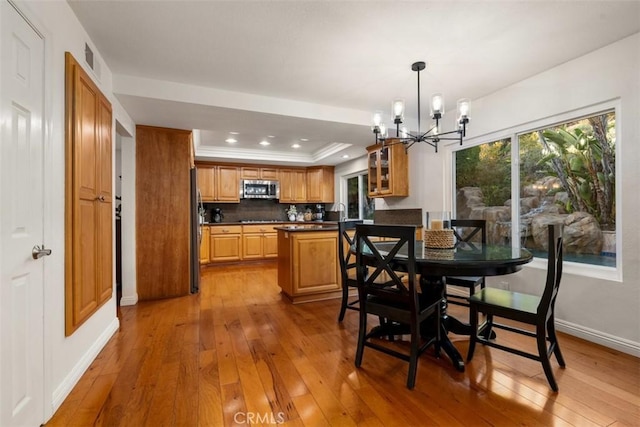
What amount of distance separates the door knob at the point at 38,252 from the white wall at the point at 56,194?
0.32ft

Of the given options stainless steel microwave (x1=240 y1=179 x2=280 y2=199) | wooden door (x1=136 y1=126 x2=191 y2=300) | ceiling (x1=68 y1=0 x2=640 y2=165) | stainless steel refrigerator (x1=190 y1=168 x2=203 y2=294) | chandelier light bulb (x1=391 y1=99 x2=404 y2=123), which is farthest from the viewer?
stainless steel microwave (x1=240 y1=179 x2=280 y2=199)

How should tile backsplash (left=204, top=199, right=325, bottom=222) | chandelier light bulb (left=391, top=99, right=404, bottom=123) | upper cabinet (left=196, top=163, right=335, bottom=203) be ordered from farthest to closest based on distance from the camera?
1. tile backsplash (left=204, top=199, right=325, bottom=222)
2. upper cabinet (left=196, top=163, right=335, bottom=203)
3. chandelier light bulb (left=391, top=99, right=404, bottom=123)

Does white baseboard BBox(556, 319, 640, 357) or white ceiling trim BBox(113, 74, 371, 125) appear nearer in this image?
white baseboard BBox(556, 319, 640, 357)

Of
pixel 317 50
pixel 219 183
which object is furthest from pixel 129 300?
pixel 317 50

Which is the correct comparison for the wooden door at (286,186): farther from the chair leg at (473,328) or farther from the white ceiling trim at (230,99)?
the chair leg at (473,328)

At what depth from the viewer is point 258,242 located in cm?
621

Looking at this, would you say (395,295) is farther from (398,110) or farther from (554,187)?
(554,187)

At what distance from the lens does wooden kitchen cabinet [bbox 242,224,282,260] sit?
20.0ft

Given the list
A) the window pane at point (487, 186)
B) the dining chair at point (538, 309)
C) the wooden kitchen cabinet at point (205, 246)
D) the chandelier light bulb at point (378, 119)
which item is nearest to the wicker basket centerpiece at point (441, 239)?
the dining chair at point (538, 309)

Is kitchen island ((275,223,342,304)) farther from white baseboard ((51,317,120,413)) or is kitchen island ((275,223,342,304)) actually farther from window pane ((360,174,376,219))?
window pane ((360,174,376,219))

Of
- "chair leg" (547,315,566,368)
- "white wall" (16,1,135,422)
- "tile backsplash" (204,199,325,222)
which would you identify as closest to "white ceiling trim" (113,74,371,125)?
"white wall" (16,1,135,422)

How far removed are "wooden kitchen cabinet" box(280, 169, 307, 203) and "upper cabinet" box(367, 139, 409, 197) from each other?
2696mm

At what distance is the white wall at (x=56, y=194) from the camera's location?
59.6 inches

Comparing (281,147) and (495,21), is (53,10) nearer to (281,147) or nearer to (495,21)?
(495,21)
